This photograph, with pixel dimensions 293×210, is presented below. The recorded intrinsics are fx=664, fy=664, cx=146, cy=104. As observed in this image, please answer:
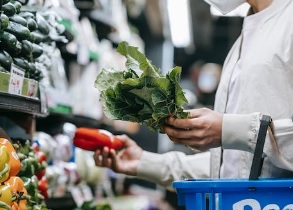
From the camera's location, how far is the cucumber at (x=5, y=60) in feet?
7.09

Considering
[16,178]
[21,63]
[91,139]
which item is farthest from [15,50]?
[91,139]

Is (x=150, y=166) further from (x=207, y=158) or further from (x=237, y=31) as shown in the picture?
(x=237, y=31)

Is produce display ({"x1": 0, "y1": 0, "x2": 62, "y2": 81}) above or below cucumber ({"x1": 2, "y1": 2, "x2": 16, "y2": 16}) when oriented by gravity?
below

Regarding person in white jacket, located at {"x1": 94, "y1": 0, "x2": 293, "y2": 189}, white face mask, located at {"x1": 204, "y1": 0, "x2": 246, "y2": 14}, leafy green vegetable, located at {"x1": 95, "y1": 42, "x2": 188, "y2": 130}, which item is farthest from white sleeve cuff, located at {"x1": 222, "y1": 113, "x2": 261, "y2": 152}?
white face mask, located at {"x1": 204, "y1": 0, "x2": 246, "y2": 14}

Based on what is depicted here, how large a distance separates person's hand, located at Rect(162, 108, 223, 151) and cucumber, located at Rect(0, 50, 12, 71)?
56cm

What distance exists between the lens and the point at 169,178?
3072 mm

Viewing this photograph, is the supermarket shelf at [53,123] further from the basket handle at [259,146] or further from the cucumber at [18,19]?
the basket handle at [259,146]

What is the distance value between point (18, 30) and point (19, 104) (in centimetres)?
28

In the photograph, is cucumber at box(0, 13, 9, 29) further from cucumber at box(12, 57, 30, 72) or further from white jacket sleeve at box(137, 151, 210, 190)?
white jacket sleeve at box(137, 151, 210, 190)

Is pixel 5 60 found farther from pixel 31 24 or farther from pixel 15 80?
pixel 31 24

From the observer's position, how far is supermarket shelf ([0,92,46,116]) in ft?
6.83

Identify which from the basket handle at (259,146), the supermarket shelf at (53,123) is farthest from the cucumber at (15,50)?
the supermarket shelf at (53,123)

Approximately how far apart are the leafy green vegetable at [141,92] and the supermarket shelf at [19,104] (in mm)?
290

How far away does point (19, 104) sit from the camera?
2195 millimetres
